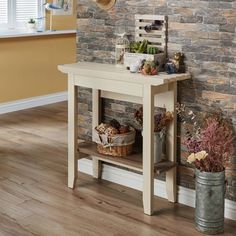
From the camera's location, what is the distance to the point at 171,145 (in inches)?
123

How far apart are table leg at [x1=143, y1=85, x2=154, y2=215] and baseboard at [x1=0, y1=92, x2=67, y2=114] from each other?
314 centimetres

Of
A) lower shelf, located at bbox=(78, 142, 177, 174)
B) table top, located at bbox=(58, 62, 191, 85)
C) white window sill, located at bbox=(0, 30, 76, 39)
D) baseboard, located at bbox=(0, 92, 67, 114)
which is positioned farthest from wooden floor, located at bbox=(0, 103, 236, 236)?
white window sill, located at bbox=(0, 30, 76, 39)

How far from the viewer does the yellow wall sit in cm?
568

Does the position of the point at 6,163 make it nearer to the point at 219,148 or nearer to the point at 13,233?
the point at 13,233

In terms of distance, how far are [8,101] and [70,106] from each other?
103 inches

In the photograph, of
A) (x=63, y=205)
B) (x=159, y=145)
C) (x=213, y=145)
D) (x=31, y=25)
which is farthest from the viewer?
(x=31, y=25)

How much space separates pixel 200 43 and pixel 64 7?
145 inches

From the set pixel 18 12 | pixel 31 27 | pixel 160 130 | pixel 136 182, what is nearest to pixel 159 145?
pixel 160 130

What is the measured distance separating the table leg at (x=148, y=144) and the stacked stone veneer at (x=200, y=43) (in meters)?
0.32

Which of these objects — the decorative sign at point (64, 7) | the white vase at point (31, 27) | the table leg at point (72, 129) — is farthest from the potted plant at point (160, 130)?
the decorative sign at point (64, 7)

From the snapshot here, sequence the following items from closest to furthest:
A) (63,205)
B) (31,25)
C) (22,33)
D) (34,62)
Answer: (63,205), (22,33), (31,25), (34,62)

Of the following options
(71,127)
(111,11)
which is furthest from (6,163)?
(111,11)

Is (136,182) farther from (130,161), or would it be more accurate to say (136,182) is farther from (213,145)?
(213,145)

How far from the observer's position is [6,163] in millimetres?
3992
